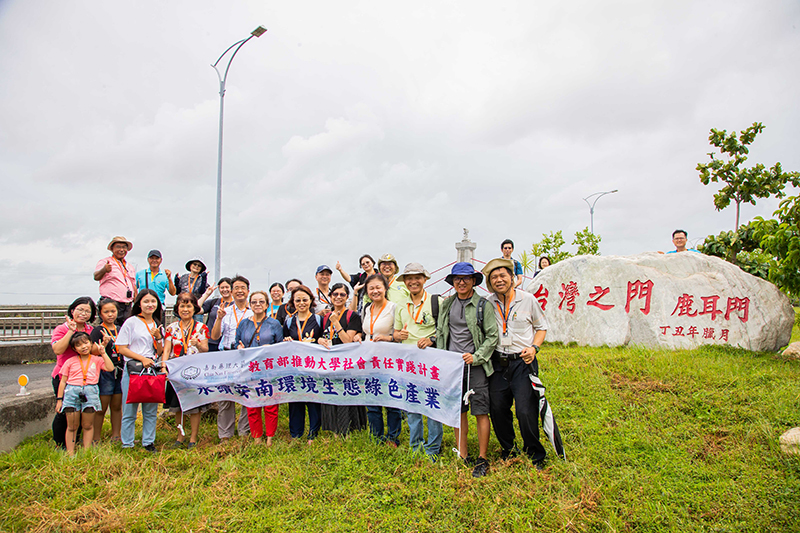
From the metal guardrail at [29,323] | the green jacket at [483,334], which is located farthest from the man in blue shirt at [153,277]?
the metal guardrail at [29,323]

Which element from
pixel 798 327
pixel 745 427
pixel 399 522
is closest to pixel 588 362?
pixel 745 427

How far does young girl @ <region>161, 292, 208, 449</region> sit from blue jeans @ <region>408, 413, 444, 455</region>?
8.27 ft

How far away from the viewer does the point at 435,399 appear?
435 cm

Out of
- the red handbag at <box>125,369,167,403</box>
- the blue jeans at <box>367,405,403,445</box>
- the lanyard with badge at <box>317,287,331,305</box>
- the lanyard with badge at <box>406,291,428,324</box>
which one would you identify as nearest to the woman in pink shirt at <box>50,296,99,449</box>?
the red handbag at <box>125,369,167,403</box>

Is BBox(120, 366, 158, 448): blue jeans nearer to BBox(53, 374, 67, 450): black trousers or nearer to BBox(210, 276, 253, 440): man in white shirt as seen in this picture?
BBox(53, 374, 67, 450): black trousers

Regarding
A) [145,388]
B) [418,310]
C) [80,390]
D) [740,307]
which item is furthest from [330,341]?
[740,307]

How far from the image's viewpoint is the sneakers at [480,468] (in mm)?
4016

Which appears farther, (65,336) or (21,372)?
(21,372)

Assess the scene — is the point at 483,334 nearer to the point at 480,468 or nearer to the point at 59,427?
the point at 480,468

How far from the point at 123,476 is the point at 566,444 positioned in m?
4.24

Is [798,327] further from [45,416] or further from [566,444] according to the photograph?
[45,416]

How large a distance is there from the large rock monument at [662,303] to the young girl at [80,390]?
A: 7.30 metres

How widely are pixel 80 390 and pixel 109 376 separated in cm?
34

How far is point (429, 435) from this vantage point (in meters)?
4.47
